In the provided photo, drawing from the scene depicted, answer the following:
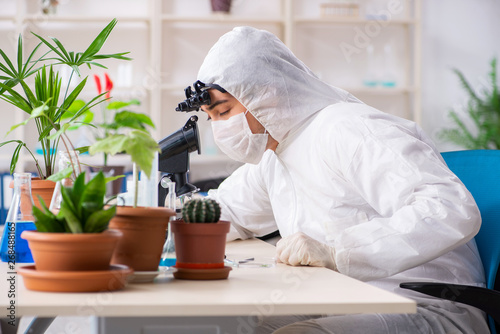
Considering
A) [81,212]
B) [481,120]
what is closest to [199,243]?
[81,212]

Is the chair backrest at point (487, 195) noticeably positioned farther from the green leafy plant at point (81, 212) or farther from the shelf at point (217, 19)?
the shelf at point (217, 19)

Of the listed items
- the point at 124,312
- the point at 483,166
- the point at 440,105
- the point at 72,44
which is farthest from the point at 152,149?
the point at 440,105

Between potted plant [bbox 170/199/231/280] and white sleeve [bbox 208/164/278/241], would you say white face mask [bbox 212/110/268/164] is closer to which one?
white sleeve [bbox 208/164/278/241]

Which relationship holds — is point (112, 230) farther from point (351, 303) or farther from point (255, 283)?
point (351, 303)

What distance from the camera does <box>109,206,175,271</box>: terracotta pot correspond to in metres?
0.98

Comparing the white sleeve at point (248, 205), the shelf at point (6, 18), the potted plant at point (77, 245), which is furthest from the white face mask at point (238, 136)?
the shelf at point (6, 18)

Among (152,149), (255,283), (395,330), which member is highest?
(152,149)

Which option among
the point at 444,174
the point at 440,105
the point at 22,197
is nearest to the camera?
the point at 22,197

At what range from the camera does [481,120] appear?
15.3 feet

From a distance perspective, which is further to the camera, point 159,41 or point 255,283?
point 159,41

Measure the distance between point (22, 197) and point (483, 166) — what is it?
44.9 inches

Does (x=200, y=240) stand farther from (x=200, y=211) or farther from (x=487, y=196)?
(x=487, y=196)

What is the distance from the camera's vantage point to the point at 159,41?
4.30 meters

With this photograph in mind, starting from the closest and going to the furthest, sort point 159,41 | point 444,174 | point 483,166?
point 444,174
point 483,166
point 159,41
